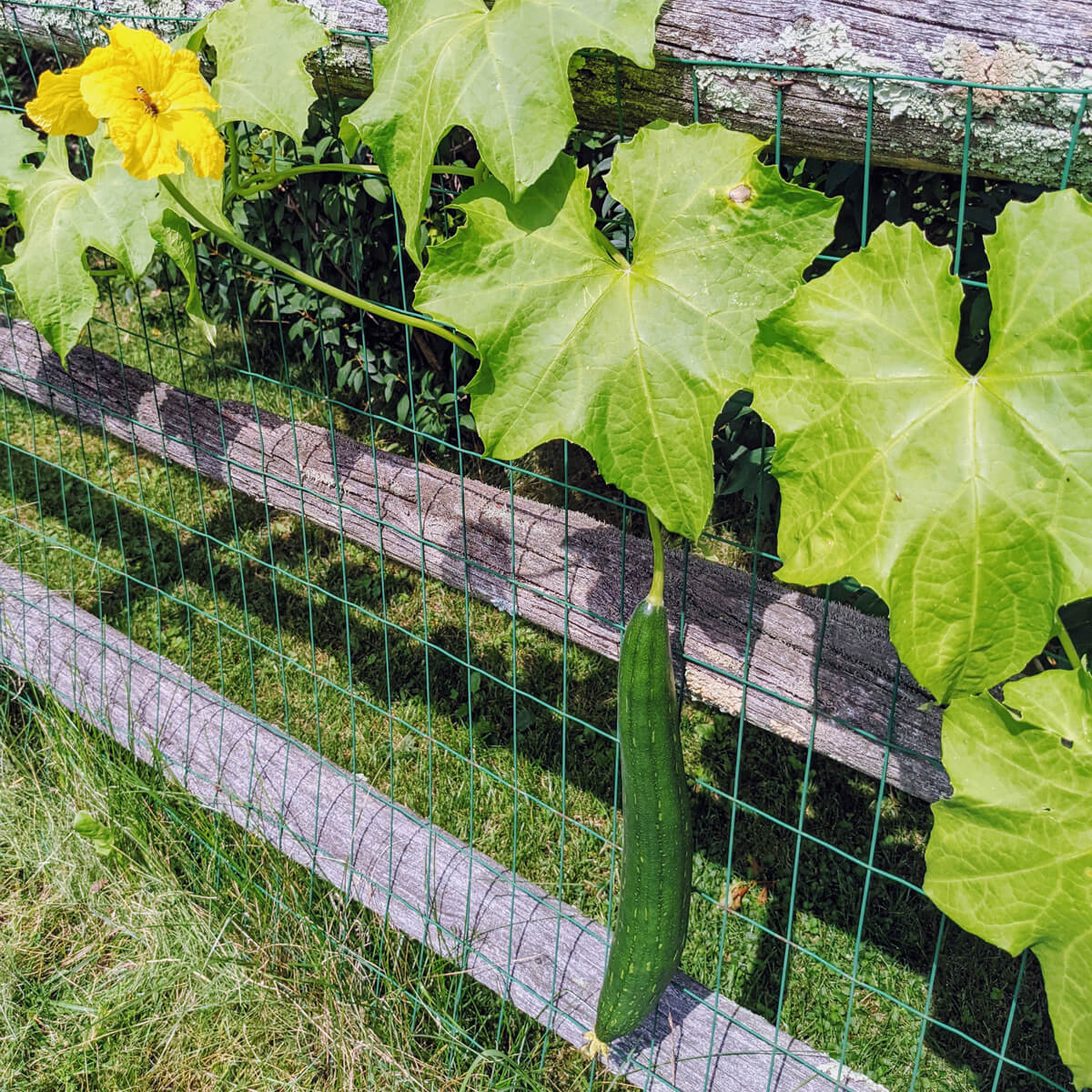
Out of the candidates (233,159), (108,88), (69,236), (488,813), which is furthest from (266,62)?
(488,813)

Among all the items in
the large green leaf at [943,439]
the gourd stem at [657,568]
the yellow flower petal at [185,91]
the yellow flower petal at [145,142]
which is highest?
the yellow flower petal at [185,91]

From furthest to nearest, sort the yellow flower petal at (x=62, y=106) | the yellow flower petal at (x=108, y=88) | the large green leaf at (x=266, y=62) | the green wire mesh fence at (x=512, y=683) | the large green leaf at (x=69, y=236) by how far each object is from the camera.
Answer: the green wire mesh fence at (x=512, y=683) → the large green leaf at (x=69, y=236) → the large green leaf at (x=266, y=62) → the yellow flower petal at (x=62, y=106) → the yellow flower petal at (x=108, y=88)

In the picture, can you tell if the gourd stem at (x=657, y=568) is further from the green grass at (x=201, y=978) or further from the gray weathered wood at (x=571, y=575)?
the green grass at (x=201, y=978)

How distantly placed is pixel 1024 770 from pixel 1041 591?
24 centimetres

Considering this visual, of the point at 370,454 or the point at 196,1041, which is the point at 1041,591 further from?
the point at 196,1041

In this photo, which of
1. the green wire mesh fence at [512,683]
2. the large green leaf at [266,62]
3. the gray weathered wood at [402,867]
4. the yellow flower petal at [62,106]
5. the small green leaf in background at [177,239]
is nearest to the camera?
the yellow flower petal at [62,106]

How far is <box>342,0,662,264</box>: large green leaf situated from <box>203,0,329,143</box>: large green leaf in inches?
11.3

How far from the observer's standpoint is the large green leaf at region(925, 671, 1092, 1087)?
1.25m

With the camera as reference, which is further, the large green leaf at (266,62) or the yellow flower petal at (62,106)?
the large green leaf at (266,62)

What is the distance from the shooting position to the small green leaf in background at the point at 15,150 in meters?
1.95

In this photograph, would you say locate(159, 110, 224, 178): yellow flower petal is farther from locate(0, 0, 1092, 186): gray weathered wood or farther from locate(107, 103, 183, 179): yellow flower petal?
locate(0, 0, 1092, 186): gray weathered wood

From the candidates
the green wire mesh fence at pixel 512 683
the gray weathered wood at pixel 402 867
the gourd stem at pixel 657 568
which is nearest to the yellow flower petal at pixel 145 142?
the green wire mesh fence at pixel 512 683

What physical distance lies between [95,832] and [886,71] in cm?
266

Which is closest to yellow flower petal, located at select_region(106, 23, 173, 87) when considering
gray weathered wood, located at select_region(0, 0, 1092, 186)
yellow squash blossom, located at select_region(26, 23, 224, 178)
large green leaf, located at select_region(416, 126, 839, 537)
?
yellow squash blossom, located at select_region(26, 23, 224, 178)
